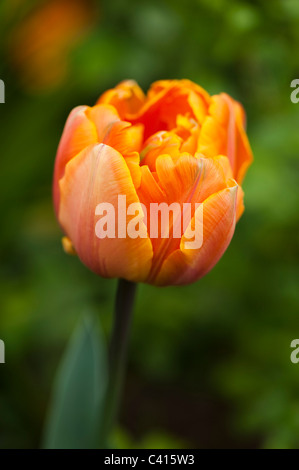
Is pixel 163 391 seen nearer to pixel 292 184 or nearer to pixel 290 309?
pixel 290 309

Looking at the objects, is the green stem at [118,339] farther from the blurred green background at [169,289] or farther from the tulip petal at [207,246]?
the blurred green background at [169,289]

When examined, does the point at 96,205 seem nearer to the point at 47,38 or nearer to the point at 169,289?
the point at 169,289

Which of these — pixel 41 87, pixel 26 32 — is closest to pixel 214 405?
pixel 41 87

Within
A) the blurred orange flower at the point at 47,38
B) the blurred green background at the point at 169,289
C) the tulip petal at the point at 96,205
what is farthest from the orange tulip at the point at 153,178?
the blurred orange flower at the point at 47,38

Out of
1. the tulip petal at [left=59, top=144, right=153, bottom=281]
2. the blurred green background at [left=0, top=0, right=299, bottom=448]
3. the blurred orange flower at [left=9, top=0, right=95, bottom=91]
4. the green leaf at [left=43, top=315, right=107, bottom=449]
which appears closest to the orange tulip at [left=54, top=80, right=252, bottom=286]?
the tulip petal at [left=59, top=144, right=153, bottom=281]

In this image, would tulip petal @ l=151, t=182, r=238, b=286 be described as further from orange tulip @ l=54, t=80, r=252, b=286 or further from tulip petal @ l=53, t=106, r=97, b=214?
tulip petal @ l=53, t=106, r=97, b=214

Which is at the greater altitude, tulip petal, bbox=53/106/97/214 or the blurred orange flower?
the blurred orange flower

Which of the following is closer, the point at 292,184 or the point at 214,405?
the point at 292,184
